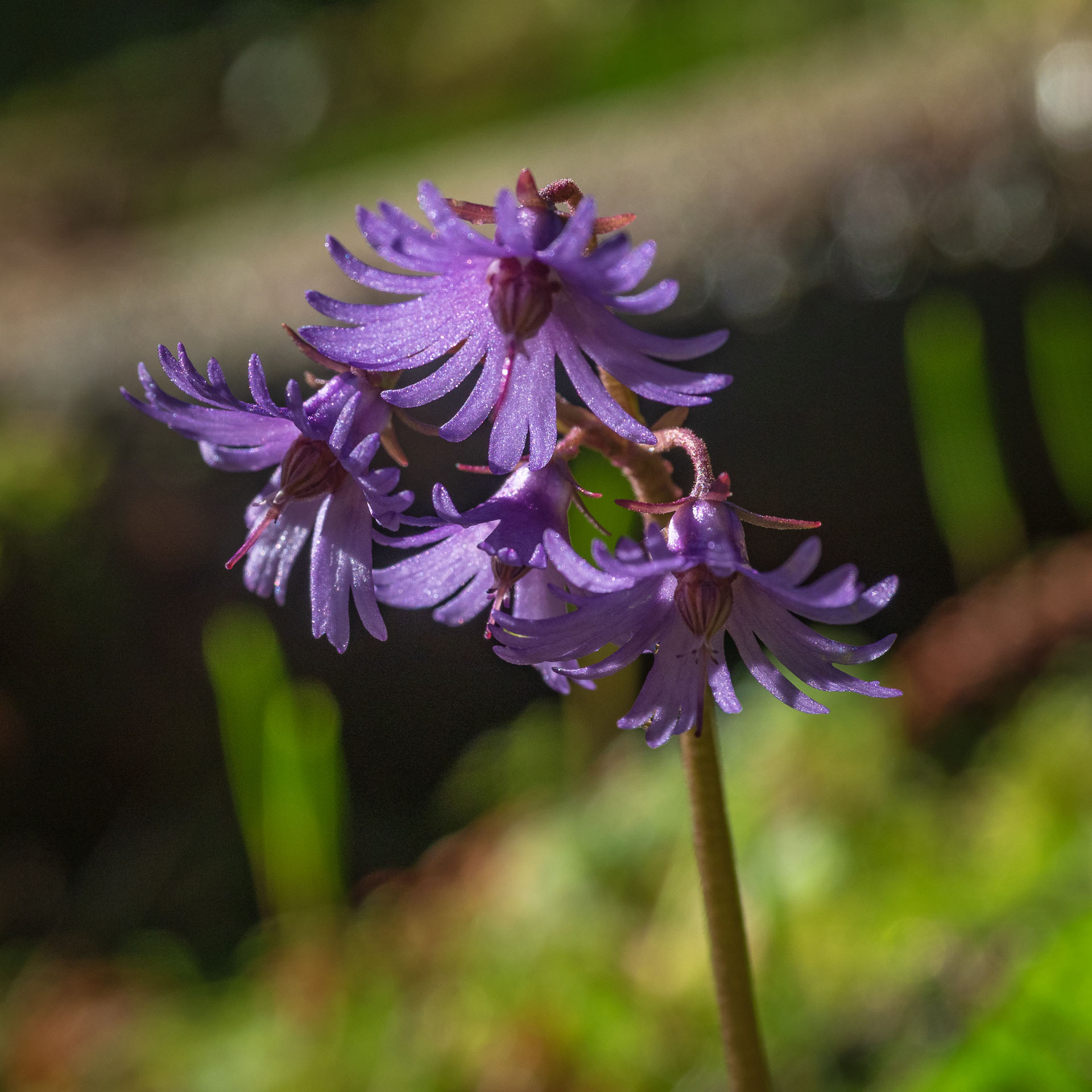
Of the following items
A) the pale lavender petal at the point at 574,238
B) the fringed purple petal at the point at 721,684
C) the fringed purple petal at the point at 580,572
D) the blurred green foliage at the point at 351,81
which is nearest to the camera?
the pale lavender petal at the point at 574,238

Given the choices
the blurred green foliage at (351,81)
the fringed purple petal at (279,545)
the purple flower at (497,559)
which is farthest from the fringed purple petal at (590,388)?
the blurred green foliage at (351,81)

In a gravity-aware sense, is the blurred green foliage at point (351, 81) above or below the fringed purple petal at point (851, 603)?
above

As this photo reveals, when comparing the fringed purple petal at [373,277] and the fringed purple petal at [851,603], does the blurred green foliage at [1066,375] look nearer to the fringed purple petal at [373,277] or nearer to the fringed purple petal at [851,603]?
the fringed purple petal at [851,603]

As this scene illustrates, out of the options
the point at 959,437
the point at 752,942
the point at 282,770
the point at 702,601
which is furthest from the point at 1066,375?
the point at 702,601

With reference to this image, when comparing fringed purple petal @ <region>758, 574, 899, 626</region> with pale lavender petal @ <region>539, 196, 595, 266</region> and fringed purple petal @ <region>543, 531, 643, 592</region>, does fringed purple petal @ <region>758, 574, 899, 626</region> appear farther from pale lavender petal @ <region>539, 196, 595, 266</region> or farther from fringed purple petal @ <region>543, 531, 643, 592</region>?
pale lavender petal @ <region>539, 196, 595, 266</region>

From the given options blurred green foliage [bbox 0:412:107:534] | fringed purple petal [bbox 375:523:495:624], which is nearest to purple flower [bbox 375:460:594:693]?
fringed purple petal [bbox 375:523:495:624]

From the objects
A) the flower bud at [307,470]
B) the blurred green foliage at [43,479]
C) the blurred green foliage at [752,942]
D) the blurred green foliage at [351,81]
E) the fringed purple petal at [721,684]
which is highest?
the blurred green foliage at [351,81]

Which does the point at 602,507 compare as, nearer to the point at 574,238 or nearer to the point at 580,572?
the point at 580,572

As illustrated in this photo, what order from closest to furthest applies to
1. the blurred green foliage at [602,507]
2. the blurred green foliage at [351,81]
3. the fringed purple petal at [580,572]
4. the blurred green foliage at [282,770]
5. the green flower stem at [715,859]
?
the fringed purple petal at [580,572], the green flower stem at [715,859], the blurred green foliage at [602,507], the blurred green foliage at [282,770], the blurred green foliage at [351,81]
